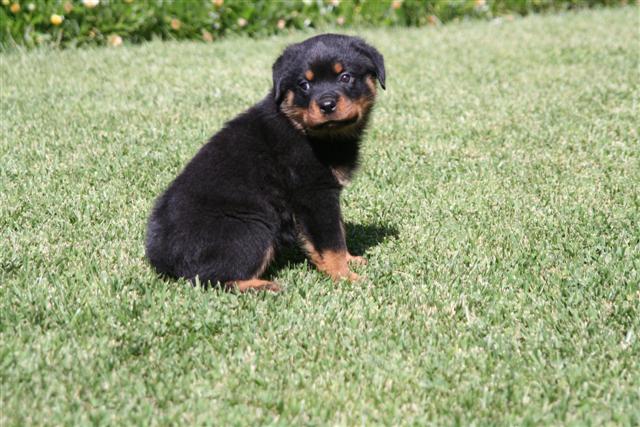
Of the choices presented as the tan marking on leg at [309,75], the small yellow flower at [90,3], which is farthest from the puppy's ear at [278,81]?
the small yellow flower at [90,3]

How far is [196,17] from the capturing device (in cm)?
974

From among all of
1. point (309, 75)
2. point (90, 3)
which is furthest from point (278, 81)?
point (90, 3)

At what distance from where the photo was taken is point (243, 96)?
7.44 metres

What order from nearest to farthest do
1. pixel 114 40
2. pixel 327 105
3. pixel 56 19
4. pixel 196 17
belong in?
pixel 327 105
pixel 56 19
pixel 114 40
pixel 196 17

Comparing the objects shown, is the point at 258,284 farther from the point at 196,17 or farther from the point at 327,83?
the point at 196,17

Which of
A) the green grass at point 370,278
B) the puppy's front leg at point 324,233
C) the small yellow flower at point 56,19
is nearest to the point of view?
the green grass at point 370,278

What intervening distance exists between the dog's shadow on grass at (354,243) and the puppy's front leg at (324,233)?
0.30 metres

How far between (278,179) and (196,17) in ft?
21.4

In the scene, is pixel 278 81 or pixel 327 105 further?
pixel 278 81

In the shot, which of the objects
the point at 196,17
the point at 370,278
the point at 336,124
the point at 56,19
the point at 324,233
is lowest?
the point at 196,17

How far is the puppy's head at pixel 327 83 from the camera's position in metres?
3.73

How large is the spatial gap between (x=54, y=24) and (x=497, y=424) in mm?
7637

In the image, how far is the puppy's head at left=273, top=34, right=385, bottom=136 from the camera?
3734 millimetres

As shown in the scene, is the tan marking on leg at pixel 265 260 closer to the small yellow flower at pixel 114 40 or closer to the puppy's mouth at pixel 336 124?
the puppy's mouth at pixel 336 124
